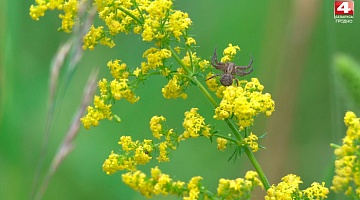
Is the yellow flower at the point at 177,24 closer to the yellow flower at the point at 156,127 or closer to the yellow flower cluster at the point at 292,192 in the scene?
the yellow flower at the point at 156,127

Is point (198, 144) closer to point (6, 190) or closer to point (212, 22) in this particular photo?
point (212, 22)

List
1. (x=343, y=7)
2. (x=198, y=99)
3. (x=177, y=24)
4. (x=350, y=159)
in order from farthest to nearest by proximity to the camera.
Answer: (x=198, y=99), (x=343, y=7), (x=177, y=24), (x=350, y=159)

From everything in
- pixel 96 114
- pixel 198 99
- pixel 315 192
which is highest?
pixel 96 114

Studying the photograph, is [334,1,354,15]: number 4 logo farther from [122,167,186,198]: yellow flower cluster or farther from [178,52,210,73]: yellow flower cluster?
[122,167,186,198]: yellow flower cluster

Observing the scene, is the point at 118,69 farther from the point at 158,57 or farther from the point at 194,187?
the point at 194,187

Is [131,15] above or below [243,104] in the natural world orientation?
above

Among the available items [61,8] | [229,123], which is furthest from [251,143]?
[61,8]

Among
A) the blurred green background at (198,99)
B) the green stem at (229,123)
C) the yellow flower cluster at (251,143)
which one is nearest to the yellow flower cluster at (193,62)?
the green stem at (229,123)
